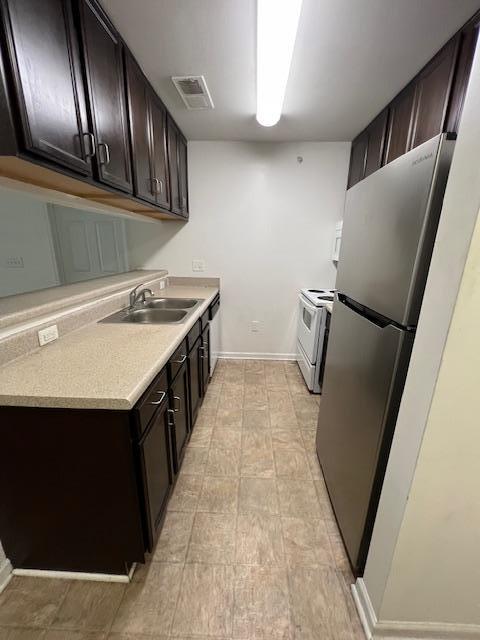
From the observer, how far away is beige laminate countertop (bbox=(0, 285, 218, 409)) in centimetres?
90

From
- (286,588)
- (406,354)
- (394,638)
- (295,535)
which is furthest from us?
(295,535)

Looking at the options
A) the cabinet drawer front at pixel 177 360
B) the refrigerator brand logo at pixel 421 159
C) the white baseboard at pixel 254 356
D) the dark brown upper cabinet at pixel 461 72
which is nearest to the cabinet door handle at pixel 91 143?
the cabinet drawer front at pixel 177 360

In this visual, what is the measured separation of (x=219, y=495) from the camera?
1.59 metres

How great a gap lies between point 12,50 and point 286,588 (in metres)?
2.16

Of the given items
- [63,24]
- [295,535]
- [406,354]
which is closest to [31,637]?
[295,535]

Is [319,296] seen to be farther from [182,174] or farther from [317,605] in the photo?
[317,605]

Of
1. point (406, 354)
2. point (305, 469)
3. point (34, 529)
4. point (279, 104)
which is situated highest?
point (279, 104)

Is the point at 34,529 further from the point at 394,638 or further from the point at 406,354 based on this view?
the point at 406,354

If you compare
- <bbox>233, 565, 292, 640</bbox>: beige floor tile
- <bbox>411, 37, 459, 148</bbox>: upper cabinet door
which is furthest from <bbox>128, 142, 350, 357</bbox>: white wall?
<bbox>233, 565, 292, 640</bbox>: beige floor tile

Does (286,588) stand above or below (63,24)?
below

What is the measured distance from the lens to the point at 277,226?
3.02 m

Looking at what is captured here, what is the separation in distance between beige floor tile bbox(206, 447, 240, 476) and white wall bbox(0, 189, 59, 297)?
7.17 ft

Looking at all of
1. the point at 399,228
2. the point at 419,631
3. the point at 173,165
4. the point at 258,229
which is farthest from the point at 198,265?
the point at 419,631

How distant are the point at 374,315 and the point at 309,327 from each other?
164 cm
